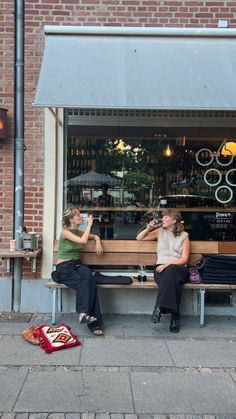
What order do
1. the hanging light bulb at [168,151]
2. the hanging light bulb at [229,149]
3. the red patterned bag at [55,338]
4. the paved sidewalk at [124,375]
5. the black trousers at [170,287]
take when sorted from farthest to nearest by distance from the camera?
the hanging light bulb at [168,151], the hanging light bulb at [229,149], the black trousers at [170,287], the red patterned bag at [55,338], the paved sidewalk at [124,375]

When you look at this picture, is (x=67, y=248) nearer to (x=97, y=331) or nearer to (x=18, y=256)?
(x=18, y=256)

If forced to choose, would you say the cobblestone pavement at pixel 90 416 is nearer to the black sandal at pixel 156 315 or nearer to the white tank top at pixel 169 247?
the black sandal at pixel 156 315

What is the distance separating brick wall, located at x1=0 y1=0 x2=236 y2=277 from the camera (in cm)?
643

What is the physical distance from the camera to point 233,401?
13.2 feet

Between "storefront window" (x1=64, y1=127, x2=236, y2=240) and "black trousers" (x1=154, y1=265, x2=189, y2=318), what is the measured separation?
1119mm

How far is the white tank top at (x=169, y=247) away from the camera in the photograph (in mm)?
6129

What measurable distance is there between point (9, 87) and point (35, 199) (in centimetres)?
Answer: 148

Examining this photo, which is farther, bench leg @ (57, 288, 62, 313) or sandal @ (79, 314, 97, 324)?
bench leg @ (57, 288, 62, 313)

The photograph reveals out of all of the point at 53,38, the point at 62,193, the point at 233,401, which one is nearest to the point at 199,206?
the point at 62,193

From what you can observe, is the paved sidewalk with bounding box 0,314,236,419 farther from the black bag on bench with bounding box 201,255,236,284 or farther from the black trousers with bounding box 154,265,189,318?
the black bag on bench with bounding box 201,255,236,284

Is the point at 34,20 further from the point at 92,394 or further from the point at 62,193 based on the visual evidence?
the point at 92,394

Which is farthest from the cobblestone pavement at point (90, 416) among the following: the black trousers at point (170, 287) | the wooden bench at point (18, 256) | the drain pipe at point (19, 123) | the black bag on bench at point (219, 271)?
the drain pipe at point (19, 123)

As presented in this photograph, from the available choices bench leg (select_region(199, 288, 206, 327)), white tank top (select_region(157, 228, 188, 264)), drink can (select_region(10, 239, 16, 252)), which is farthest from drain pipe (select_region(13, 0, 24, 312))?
bench leg (select_region(199, 288, 206, 327))

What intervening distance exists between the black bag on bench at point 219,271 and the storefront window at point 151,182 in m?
0.87
